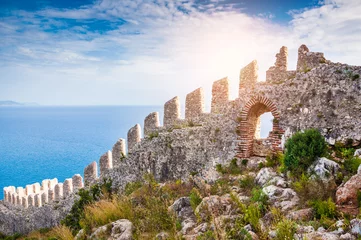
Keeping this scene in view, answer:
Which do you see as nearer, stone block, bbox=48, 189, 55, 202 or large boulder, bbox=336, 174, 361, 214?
large boulder, bbox=336, 174, 361, 214

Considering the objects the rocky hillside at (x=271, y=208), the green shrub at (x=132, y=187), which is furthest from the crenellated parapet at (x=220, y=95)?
the green shrub at (x=132, y=187)

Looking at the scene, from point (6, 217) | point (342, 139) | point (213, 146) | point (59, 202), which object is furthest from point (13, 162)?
point (342, 139)

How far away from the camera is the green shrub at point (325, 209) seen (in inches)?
258

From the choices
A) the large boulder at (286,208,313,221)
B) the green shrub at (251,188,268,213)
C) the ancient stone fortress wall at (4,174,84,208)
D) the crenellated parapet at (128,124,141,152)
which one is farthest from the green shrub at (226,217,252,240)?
the ancient stone fortress wall at (4,174,84,208)

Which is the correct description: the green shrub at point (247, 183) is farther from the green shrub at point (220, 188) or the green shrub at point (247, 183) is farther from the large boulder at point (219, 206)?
the large boulder at point (219, 206)

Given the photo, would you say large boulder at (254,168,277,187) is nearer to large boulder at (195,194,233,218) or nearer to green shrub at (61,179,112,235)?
large boulder at (195,194,233,218)

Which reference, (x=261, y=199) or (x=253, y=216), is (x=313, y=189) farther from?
(x=253, y=216)

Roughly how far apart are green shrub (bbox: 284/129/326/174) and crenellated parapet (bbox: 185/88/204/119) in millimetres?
6357

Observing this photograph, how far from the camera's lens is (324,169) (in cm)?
817

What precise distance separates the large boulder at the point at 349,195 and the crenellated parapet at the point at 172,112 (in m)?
9.61

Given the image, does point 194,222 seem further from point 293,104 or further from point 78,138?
point 78,138

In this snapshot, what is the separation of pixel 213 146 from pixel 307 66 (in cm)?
539

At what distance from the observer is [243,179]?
1084 cm

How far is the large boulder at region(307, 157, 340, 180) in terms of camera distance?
8.06 meters
